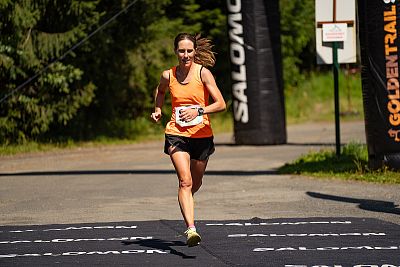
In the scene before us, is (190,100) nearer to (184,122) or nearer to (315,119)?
(184,122)

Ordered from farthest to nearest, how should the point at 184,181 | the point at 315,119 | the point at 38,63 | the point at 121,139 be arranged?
the point at 315,119, the point at 121,139, the point at 38,63, the point at 184,181

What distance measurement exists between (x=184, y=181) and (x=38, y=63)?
48.3 feet

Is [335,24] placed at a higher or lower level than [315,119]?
higher

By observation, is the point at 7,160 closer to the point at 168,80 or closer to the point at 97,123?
the point at 97,123

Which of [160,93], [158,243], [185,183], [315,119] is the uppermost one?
[160,93]

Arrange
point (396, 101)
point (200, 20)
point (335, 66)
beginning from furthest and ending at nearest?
point (200, 20), point (335, 66), point (396, 101)

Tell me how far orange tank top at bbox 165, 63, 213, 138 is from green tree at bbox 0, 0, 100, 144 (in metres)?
13.7

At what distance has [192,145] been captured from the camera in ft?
32.5

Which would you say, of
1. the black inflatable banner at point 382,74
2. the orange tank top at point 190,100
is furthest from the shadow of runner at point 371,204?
the orange tank top at point 190,100

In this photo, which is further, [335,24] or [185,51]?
[335,24]

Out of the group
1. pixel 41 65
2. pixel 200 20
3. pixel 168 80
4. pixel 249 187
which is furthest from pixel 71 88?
pixel 168 80

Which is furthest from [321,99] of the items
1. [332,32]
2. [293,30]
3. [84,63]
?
[332,32]

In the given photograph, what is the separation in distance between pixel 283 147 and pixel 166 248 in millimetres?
13341

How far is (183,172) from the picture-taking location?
31.9 feet
